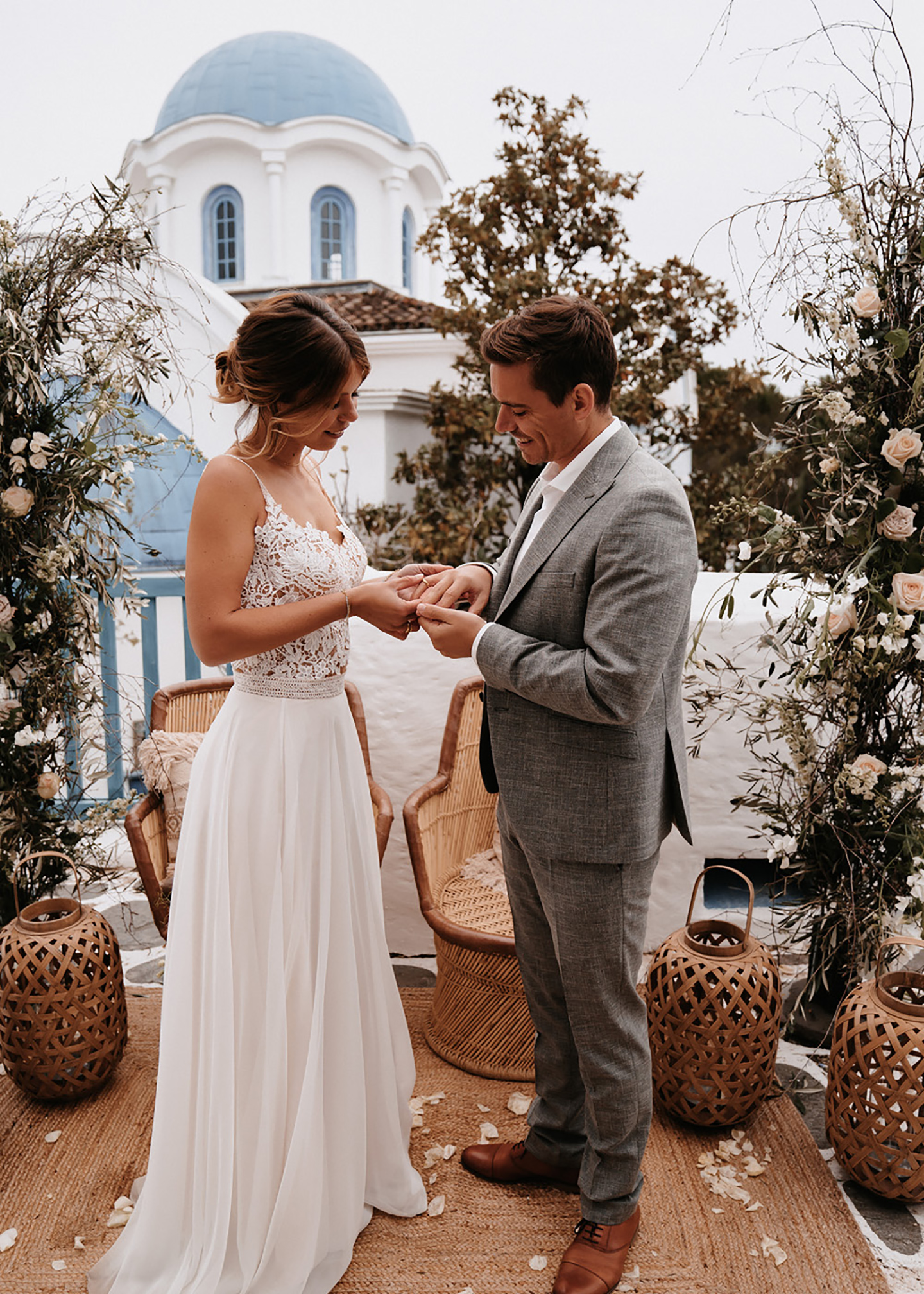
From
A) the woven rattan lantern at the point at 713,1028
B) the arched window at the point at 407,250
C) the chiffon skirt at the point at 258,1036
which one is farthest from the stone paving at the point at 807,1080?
the arched window at the point at 407,250

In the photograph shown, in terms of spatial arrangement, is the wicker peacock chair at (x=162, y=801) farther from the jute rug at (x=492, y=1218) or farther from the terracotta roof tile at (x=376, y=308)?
the terracotta roof tile at (x=376, y=308)

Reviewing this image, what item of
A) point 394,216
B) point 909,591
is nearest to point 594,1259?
point 909,591

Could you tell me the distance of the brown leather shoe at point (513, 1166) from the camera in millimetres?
2416

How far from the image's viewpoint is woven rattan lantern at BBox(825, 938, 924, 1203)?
233 centimetres

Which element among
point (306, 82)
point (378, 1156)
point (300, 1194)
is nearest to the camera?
point (300, 1194)

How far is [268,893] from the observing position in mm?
2135

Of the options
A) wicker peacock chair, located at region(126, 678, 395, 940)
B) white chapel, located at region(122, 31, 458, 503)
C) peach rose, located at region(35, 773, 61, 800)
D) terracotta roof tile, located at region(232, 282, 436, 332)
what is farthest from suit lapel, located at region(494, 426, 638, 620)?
white chapel, located at region(122, 31, 458, 503)

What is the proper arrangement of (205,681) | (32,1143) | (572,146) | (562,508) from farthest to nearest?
(572,146), (205,681), (32,1143), (562,508)

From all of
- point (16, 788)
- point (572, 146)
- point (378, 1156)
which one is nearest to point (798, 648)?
point (378, 1156)

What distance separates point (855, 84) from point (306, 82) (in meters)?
16.7

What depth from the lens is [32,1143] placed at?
2.65m

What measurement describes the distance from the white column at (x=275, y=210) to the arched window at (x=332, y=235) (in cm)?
57

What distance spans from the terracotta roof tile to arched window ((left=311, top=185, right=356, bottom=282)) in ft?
9.93

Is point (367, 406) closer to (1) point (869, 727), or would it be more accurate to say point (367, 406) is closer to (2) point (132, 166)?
(1) point (869, 727)
